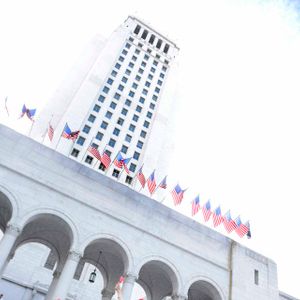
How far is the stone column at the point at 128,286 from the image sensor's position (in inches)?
821

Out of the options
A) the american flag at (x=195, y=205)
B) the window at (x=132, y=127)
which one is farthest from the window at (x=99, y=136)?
the american flag at (x=195, y=205)

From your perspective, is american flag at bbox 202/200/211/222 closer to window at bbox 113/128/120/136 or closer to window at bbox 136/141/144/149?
window at bbox 136/141/144/149

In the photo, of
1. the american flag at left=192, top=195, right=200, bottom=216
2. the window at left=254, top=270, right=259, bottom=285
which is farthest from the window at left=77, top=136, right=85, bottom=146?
the window at left=254, top=270, right=259, bottom=285

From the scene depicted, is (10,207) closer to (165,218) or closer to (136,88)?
(165,218)

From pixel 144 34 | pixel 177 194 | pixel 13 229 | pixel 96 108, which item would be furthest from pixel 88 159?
pixel 144 34

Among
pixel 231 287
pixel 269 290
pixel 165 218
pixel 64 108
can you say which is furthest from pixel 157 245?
pixel 64 108

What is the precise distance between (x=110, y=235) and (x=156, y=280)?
6989mm

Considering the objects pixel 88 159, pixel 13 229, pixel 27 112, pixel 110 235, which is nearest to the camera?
pixel 13 229

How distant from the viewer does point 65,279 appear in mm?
19859

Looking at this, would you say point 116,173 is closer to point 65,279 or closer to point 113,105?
point 113,105

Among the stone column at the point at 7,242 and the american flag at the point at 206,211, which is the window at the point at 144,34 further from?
Result: the stone column at the point at 7,242

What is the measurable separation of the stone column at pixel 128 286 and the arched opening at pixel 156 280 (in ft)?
8.98

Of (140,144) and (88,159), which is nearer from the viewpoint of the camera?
(88,159)

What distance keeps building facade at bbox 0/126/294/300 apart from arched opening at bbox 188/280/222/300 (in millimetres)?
92
